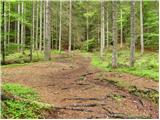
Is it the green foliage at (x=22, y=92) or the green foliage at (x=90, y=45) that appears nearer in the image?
the green foliage at (x=22, y=92)

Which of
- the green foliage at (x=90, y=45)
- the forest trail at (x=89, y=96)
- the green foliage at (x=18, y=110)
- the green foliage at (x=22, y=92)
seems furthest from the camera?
the green foliage at (x=90, y=45)

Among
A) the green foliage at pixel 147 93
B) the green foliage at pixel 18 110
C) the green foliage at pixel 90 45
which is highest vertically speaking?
the green foliage at pixel 90 45

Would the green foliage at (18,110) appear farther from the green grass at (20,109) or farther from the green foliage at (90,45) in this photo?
the green foliage at (90,45)

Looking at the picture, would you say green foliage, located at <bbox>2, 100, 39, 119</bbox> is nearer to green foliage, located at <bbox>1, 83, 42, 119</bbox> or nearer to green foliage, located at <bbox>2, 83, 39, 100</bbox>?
green foliage, located at <bbox>1, 83, 42, 119</bbox>

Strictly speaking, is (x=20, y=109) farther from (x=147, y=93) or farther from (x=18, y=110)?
(x=147, y=93)

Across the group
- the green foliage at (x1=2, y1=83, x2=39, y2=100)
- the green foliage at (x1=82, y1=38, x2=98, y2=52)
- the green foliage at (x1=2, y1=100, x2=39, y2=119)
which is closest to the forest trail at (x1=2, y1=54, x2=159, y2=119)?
the green foliage at (x1=2, y1=83, x2=39, y2=100)

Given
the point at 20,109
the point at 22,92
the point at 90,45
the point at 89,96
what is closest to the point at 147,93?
the point at 89,96

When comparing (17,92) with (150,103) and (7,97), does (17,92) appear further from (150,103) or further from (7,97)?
(150,103)

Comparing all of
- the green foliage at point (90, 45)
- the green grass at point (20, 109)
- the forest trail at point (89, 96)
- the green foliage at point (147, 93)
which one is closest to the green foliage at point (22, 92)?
the forest trail at point (89, 96)

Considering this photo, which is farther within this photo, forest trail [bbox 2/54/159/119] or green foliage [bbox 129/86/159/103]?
green foliage [bbox 129/86/159/103]

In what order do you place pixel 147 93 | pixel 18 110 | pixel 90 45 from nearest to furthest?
pixel 18 110, pixel 147 93, pixel 90 45

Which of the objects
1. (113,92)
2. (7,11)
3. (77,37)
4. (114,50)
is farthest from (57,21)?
(113,92)

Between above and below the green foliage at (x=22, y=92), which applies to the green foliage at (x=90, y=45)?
above

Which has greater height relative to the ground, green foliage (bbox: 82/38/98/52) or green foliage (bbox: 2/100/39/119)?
green foliage (bbox: 82/38/98/52)
